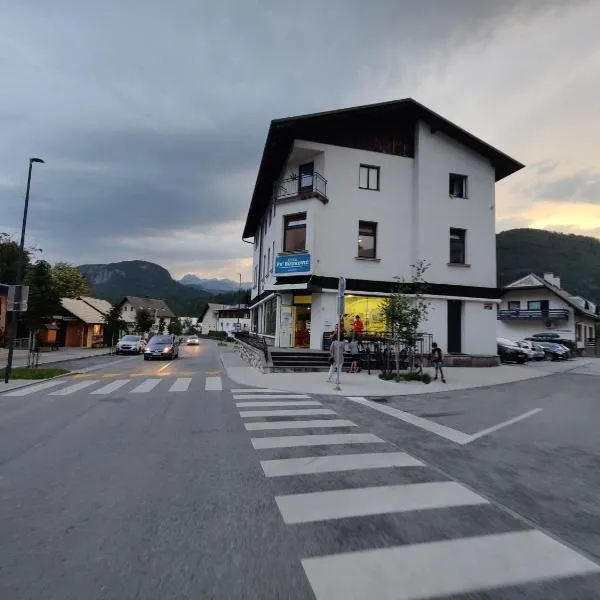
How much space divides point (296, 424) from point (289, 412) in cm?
127

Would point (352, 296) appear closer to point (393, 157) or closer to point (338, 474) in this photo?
point (393, 157)

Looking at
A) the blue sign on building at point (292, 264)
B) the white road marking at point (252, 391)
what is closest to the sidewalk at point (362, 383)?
the white road marking at point (252, 391)

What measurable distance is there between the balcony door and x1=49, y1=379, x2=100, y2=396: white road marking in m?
14.8

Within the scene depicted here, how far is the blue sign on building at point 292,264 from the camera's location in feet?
71.6

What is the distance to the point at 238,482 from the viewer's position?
500cm

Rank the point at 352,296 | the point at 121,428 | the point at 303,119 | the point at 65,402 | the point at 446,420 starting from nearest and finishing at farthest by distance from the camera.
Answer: the point at 121,428, the point at 446,420, the point at 65,402, the point at 303,119, the point at 352,296

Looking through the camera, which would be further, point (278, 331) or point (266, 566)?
Result: point (278, 331)

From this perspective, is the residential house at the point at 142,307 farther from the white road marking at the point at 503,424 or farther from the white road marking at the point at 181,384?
the white road marking at the point at 503,424

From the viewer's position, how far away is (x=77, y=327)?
42938 millimetres

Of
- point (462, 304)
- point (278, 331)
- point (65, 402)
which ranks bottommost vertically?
point (65, 402)

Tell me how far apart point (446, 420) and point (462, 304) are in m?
16.7

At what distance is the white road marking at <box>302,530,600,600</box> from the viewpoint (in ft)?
9.46

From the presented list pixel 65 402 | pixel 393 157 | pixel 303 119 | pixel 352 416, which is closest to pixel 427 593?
pixel 352 416

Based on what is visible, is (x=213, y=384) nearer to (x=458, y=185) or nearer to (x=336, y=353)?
(x=336, y=353)
